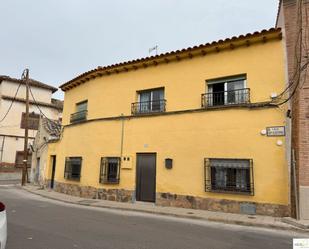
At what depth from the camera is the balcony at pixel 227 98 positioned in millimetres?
10070

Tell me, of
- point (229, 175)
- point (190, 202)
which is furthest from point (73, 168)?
point (229, 175)

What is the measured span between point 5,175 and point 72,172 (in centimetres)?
1579

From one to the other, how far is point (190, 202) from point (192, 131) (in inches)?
105

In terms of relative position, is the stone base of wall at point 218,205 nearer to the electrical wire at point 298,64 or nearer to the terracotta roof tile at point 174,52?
the electrical wire at point 298,64

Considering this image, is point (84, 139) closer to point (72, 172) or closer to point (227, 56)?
point (72, 172)

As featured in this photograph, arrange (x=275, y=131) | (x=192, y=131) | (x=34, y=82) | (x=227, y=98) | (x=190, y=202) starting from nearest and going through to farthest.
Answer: (x=275, y=131)
(x=190, y=202)
(x=227, y=98)
(x=192, y=131)
(x=34, y=82)

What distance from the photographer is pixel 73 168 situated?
Result: 1473cm

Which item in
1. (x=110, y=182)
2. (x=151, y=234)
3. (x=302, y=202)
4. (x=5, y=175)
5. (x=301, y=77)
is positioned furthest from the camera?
(x=5, y=175)

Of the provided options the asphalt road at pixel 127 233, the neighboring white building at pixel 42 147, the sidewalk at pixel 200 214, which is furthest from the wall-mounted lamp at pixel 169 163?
the neighboring white building at pixel 42 147

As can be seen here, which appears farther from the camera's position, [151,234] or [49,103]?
[49,103]

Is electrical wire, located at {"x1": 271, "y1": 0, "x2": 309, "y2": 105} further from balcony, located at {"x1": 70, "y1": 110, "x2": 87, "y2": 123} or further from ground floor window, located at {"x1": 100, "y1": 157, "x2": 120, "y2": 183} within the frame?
balcony, located at {"x1": 70, "y1": 110, "x2": 87, "y2": 123}

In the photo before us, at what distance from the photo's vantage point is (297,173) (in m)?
8.34

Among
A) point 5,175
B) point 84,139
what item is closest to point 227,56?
point 84,139

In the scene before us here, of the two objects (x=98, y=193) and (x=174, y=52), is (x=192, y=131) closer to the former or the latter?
(x=174, y=52)
